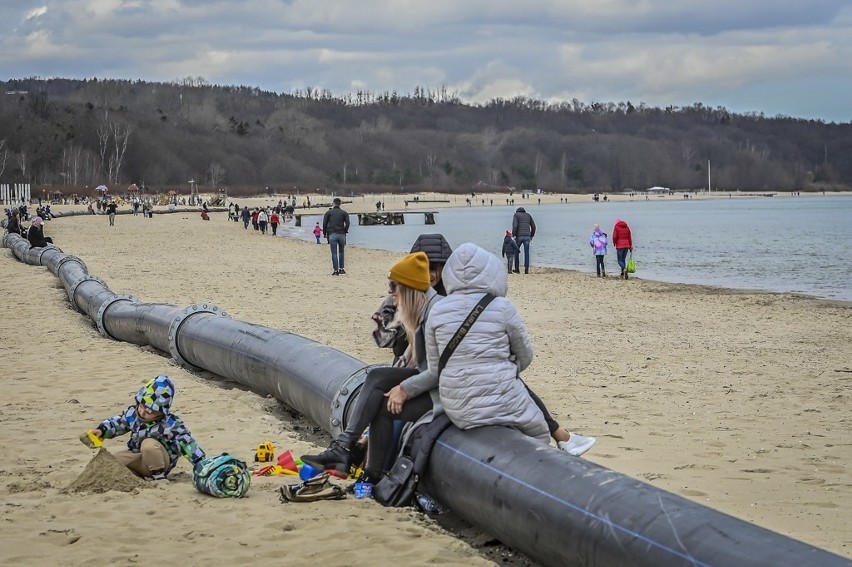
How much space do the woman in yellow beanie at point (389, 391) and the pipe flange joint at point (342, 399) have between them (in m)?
0.64

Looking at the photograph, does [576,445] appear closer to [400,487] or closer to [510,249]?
[400,487]

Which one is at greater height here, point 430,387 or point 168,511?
point 430,387

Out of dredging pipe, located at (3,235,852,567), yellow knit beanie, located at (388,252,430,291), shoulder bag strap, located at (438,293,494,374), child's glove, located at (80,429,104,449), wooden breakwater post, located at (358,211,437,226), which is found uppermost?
yellow knit beanie, located at (388,252,430,291)

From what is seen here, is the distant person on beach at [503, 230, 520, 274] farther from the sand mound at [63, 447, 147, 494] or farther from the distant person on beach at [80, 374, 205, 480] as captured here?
the sand mound at [63, 447, 147, 494]

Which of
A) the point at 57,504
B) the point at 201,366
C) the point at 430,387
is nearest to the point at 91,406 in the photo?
the point at 201,366

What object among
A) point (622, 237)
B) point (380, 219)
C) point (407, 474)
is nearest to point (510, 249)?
point (622, 237)

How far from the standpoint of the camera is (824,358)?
14141 millimetres

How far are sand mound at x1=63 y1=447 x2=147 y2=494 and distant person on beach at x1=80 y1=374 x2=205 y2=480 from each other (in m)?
0.20

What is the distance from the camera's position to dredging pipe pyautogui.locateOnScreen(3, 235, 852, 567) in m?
4.52

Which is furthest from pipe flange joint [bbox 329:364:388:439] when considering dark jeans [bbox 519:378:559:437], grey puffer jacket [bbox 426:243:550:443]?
grey puffer jacket [bbox 426:243:550:443]

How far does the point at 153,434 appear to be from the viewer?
7.25 m

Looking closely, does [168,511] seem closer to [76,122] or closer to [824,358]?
[824,358]

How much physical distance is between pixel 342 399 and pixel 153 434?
1.33 metres

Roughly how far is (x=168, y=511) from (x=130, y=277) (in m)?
20.2
